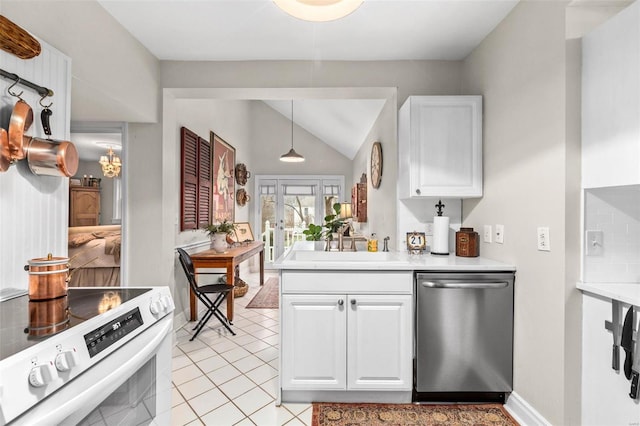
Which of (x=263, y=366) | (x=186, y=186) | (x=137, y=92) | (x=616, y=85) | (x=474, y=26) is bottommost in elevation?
(x=263, y=366)

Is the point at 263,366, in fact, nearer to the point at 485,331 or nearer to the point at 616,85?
the point at 485,331

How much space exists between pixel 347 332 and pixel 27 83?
81.1 inches

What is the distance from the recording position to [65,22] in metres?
1.73

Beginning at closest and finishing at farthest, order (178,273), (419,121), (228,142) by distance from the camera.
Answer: (419,121)
(178,273)
(228,142)

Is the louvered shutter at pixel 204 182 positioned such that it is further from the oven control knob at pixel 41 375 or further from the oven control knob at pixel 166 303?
the oven control knob at pixel 41 375

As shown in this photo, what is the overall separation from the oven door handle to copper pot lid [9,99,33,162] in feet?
3.10

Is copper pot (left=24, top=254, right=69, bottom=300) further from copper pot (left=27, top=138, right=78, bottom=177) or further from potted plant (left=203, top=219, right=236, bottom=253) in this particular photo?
potted plant (left=203, top=219, right=236, bottom=253)

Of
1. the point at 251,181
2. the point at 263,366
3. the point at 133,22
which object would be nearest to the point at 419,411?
the point at 263,366

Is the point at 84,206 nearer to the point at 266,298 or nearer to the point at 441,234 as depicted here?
the point at 266,298

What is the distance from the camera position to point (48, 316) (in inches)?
40.0

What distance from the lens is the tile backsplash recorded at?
1489 mm

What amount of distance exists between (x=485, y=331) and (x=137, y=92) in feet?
9.69

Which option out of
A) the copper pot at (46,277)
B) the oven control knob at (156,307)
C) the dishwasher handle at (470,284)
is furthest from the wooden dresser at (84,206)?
the dishwasher handle at (470,284)

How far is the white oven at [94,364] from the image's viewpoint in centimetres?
73
